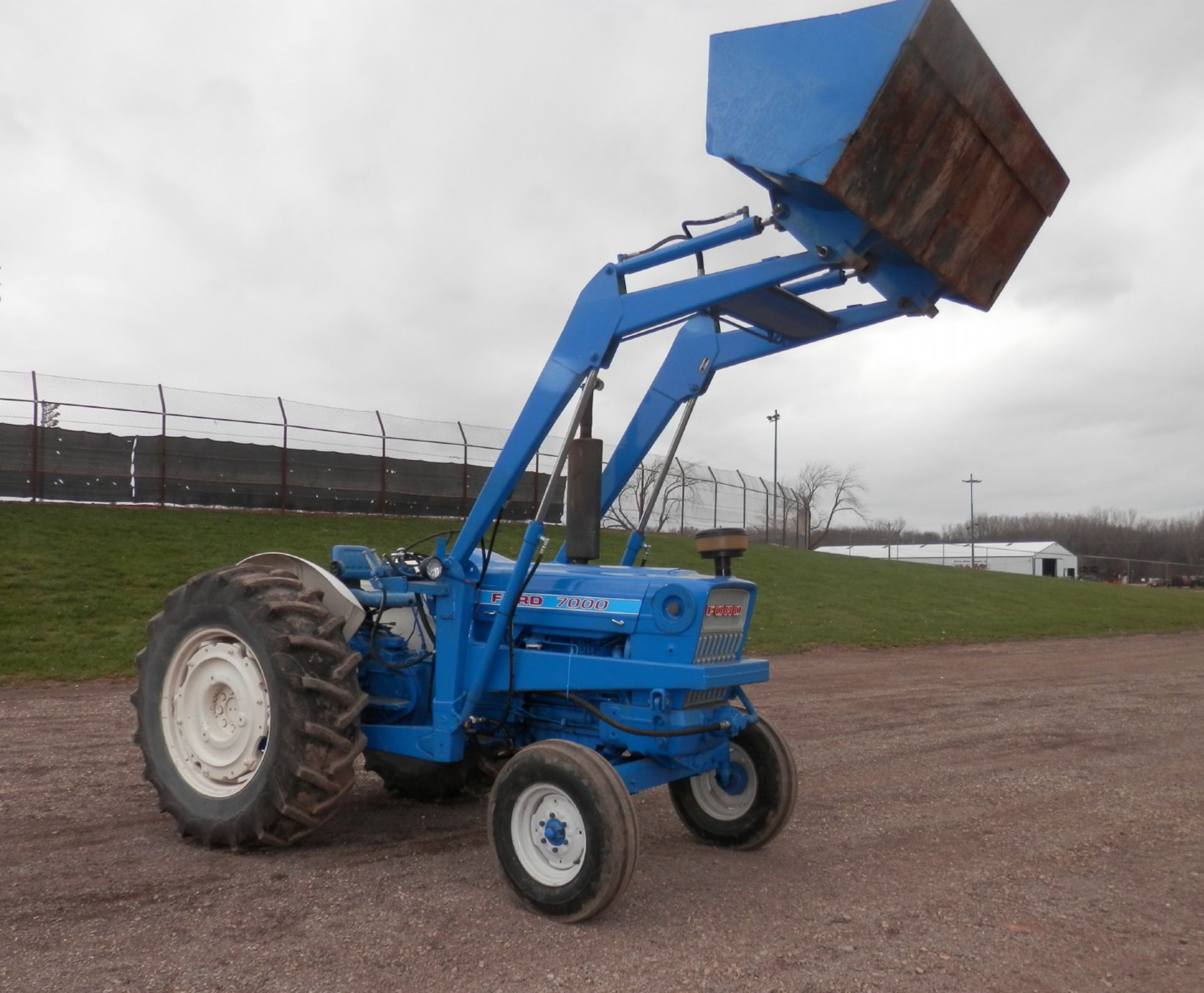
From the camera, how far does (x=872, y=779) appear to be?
25.4 feet

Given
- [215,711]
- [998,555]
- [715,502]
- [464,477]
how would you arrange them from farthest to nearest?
1. [998,555]
2. [715,502]
3. [464,477]
4. [215,711]

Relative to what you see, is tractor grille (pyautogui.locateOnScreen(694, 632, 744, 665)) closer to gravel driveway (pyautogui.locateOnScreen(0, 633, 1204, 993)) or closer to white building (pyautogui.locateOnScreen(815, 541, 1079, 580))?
gravel driveway (pyautogui.locateOnScreen(0, 633, 1204, 993))

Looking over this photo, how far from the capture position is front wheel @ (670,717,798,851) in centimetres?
557

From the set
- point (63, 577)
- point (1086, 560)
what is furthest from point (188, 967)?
point (1086, 560)

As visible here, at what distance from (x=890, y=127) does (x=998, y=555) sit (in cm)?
8606

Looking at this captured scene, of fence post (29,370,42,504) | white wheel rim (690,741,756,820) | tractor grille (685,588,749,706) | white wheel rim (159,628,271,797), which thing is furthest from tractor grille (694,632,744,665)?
fence post (29,370,42,504)

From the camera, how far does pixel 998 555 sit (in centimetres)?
8400

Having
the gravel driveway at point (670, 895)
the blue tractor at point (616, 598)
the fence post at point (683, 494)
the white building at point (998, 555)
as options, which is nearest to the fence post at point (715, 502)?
the fence post at point (683, 494)

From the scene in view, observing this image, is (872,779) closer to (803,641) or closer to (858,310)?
(858,310)

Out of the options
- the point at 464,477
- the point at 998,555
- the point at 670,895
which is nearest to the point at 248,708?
the point at 670,895

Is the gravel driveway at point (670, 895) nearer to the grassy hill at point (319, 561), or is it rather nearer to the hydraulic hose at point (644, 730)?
the hydraulic hose at point (644, 730)

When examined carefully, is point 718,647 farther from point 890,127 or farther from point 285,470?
point 285,470

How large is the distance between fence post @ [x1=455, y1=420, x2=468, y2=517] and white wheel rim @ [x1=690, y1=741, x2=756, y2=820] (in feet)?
66.5

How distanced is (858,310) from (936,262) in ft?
2.68
